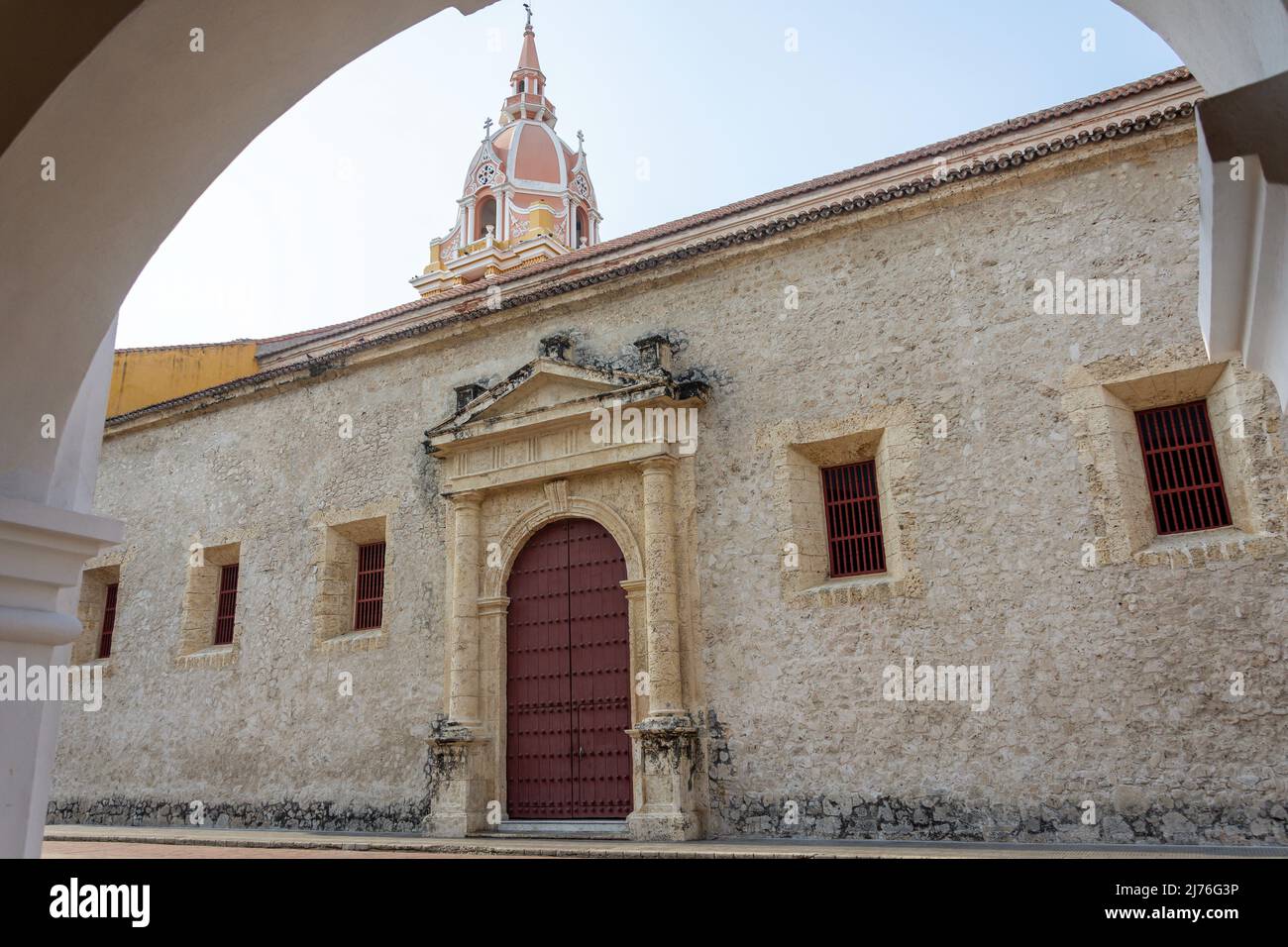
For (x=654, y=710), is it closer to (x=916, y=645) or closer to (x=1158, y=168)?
(x=916, y=645)

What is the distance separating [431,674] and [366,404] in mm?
3712

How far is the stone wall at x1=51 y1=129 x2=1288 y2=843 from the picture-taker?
6.97 meters

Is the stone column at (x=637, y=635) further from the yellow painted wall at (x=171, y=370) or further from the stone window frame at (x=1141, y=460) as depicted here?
the yellow painted wall at (x=171, y=370)

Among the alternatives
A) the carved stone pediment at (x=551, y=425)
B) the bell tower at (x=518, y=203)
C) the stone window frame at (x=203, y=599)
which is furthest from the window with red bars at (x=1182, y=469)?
the bell tower at (x=518, y=203)

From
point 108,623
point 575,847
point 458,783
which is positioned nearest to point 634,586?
point 575,847

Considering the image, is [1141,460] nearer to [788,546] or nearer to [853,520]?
[853,520]

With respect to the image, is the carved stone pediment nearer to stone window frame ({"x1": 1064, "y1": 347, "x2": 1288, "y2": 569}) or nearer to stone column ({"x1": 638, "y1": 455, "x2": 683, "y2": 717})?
stone column ({"x1": 638, "y1": 455, "x2": 683, "y2": 717})

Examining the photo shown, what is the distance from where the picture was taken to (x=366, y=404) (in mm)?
11820

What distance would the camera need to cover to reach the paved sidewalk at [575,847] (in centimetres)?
629

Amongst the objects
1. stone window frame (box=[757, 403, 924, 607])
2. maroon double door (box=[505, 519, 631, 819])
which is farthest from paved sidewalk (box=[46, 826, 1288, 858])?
stone window frame (box=[757, 403, 924, 607])

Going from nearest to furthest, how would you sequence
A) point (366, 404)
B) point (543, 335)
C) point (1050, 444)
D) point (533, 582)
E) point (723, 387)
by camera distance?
point (1050, 444)
point (723, 387)
point (533, 582)
point (543, 335)
point (366, 404)

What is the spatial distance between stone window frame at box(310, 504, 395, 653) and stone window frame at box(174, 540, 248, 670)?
146cm

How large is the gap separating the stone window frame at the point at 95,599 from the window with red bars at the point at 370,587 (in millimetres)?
4374
